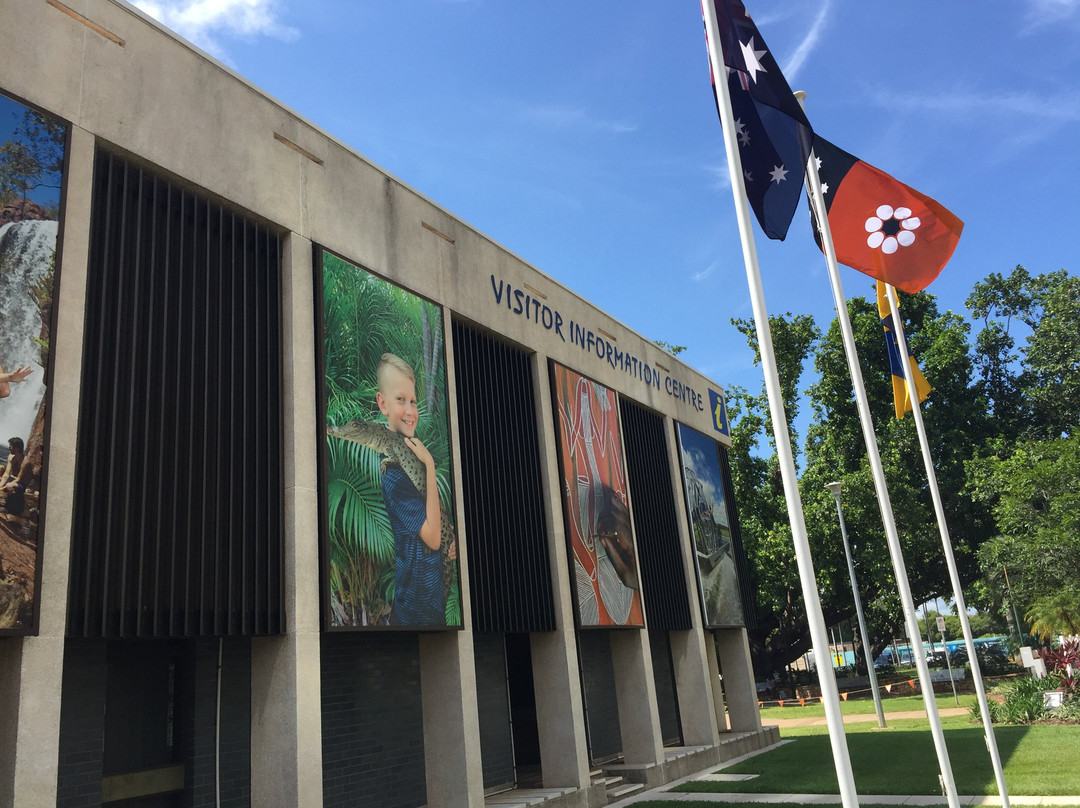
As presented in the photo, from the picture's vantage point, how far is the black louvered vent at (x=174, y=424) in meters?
9.39

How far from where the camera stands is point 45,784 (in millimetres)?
8109

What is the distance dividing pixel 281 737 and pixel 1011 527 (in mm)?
33271

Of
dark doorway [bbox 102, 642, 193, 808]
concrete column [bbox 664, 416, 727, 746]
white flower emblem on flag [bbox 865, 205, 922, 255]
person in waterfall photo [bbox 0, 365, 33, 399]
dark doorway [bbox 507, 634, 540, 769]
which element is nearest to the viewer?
person in waterfall photo [bbox 0, 365, 33, 399]

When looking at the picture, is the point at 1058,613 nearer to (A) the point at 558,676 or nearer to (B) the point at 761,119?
(A) the point at 558,676

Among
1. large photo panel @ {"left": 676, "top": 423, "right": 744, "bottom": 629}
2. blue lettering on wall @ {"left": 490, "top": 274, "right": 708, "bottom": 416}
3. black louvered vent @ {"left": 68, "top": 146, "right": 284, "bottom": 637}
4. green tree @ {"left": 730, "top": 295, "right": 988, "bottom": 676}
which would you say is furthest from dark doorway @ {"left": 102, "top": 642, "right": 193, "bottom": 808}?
green tree @ {"left": 730, "top": 295, "right": 988, "bottom": 676}

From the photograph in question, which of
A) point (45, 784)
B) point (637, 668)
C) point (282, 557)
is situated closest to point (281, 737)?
point (282, 557)

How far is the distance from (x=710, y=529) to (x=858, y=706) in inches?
777

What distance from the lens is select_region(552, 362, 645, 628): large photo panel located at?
17.8 m

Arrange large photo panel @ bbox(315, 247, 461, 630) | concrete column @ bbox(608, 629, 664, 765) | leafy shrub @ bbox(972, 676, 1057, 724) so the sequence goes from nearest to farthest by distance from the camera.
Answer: large photo panel @ bbox(315, 247, 461, 630)
concrete column @ bbox(608, 629, 664, 765)
leafy shrub @ bbox(972, 676, 1057, 724)

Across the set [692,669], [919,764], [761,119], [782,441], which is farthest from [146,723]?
[919,764]

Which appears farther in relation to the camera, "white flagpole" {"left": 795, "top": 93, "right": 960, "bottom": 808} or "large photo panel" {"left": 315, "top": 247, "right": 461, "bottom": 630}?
"large photo panel" {"left": 315, "top": 247, "right": 461, "bottom": 630}

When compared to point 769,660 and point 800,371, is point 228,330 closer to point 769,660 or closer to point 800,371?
point 800,371

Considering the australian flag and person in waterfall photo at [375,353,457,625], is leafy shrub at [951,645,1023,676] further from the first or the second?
the australian flag

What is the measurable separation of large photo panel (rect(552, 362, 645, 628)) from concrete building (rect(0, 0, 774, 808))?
10 cm
